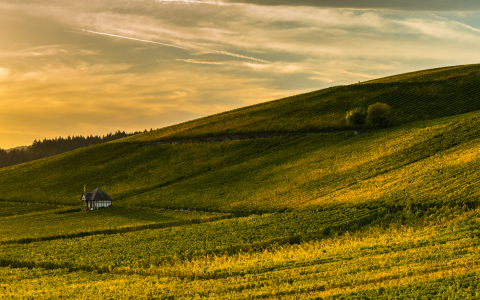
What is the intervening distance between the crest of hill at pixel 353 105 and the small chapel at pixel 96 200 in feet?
129

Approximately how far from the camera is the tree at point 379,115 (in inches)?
3895

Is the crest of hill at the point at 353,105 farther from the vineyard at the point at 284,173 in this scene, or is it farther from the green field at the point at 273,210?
the vineyard at the point at 284,173

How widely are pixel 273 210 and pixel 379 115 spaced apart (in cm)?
4874

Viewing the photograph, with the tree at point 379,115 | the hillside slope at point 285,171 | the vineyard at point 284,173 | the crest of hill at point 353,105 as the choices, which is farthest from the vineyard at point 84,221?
the tree at point 379,115

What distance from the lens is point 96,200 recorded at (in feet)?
268

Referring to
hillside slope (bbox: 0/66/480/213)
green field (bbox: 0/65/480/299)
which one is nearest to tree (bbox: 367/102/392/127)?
green field (bbox: 0/65/480/299)

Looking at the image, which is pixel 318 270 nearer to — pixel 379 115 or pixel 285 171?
pixel 285 171

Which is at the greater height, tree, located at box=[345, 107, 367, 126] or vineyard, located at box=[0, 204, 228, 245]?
tree, located at box=[345, 107, 367, 126]

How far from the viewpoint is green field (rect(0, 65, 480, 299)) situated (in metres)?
29.1

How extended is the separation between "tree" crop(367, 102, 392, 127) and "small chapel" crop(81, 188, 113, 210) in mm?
57482

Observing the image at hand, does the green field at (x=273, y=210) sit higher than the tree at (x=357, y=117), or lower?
lower

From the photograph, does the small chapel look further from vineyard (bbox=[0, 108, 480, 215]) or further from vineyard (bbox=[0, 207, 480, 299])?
vineyard (bbox=[0, 207, 480, 299])

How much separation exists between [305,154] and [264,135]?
69.6 feet

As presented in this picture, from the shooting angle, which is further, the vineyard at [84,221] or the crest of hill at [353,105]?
the crest of hill at [353,105]
